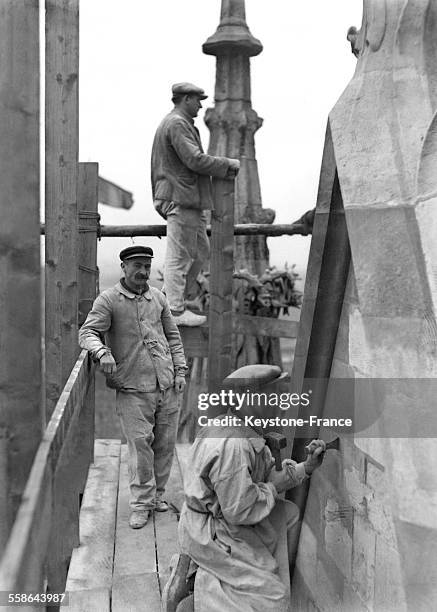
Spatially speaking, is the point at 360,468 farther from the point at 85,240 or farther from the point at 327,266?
the point at 85,240

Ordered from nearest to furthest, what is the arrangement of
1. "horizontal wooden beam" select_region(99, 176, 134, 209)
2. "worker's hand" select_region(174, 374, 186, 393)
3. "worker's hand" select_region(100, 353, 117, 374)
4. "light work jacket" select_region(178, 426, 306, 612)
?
"light work jacket" select_region(178, 426, 306, 612)
"worker's hand" select_region(100, 353, 117, 374)
"worker's hand" select_region(174, 374, 186, 393)
"horizontal wooden beam" select_region(99, 176, 134, 209)

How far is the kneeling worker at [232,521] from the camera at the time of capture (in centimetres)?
339

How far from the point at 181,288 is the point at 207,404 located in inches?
102

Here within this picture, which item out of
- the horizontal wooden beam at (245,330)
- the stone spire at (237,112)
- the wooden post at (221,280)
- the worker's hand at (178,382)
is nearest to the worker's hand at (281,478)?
the worker's hand at (178,382)

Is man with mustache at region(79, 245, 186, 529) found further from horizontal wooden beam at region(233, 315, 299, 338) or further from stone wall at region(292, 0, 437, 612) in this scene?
horizontal wooden beam at region(233, 315, 299, 338)

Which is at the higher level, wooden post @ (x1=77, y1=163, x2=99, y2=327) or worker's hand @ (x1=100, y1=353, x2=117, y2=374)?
wooden post @ (x1=77, y1=163, x2=99, y2=327)

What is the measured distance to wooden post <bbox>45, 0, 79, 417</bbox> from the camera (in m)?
4.95

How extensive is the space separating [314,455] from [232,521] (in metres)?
0.60

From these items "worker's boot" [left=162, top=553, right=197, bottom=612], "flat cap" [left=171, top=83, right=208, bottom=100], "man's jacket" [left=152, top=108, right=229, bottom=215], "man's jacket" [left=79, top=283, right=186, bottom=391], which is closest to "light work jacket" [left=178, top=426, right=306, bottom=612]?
"worker's boot" [left=162, top=553, right=197, bottom=612]

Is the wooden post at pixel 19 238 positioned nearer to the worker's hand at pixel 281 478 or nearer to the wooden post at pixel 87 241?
the worker's hand at pixel 281 478

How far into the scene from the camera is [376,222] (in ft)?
10.0

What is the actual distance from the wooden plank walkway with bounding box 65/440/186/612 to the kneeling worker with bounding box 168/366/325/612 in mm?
814

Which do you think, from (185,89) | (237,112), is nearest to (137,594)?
(185,89)

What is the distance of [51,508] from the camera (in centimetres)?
266
